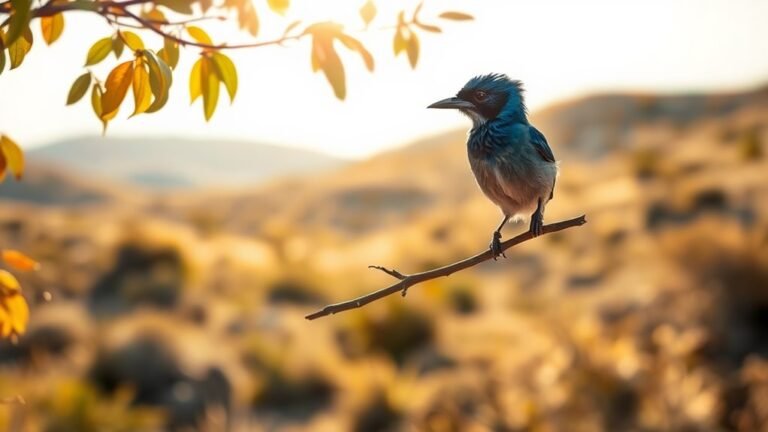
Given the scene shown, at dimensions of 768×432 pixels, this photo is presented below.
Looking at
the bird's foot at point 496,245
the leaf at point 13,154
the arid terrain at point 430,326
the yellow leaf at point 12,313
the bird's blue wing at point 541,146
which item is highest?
the leaf at point 13,154

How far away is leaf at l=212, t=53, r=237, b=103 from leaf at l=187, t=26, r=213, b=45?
5.2 inches

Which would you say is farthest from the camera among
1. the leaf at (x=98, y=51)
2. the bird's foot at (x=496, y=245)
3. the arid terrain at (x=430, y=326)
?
the arid terrain at (x=430, y=326)

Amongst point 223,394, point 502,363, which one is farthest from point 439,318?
point 223,394

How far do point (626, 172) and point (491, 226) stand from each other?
6.39 metres

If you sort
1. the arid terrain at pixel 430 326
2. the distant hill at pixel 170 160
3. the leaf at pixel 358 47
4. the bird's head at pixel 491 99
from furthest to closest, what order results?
1. the distant hill at pixel 170 160
2. the arid terrain at pixel 430 326
3. the bird's head at pixel 491 99
4. the leaf at pixel 358 47

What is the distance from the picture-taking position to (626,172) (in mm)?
30906

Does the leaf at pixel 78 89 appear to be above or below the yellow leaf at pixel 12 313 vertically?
above

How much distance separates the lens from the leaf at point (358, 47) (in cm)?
183

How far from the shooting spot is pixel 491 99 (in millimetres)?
2084

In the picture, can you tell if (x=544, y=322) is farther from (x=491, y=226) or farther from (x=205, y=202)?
(x=205, y=202)

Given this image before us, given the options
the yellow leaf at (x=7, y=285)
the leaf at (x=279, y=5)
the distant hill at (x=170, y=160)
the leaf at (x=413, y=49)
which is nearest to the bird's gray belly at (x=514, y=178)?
the leaf at (x=413, y=49)

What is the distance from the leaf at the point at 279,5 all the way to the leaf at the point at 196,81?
0.21 m

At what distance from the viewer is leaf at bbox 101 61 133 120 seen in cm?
178

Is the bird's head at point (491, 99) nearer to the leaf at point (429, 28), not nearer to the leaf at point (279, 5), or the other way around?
the leaf at point (429, 28)
